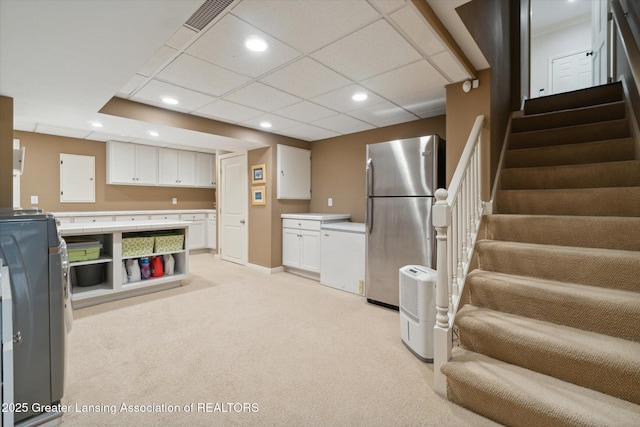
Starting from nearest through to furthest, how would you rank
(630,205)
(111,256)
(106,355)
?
(630,205), (106,355), (111,256)

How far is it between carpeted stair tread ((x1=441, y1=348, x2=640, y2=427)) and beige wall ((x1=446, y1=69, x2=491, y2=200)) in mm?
1482

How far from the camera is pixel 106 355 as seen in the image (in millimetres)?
2176

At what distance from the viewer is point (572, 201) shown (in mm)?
2209

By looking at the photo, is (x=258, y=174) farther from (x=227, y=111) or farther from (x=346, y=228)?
(x=346, y=228)

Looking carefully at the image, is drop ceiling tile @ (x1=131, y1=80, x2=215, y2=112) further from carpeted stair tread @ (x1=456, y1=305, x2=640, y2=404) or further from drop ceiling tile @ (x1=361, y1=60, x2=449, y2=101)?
carpeted stair tread @ (x1=456, y1=305, x2=640, y2=404)

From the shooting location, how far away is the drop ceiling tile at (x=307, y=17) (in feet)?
5.31

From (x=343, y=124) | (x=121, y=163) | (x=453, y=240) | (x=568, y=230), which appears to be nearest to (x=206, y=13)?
(x=453, y=240)

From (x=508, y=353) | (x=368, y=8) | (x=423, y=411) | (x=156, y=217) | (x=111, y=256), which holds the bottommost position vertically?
(x=423, y=411)

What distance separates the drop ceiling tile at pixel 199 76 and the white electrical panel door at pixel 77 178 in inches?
151

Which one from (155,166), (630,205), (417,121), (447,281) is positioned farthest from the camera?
(155,166)

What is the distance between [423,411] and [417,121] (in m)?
3.38

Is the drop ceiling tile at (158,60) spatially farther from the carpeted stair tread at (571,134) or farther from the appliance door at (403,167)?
the carpeted stair tread at (571,134)

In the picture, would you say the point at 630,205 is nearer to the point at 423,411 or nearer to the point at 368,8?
the point at 423,411

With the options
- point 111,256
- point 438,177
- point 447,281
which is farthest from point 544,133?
point 111,256
